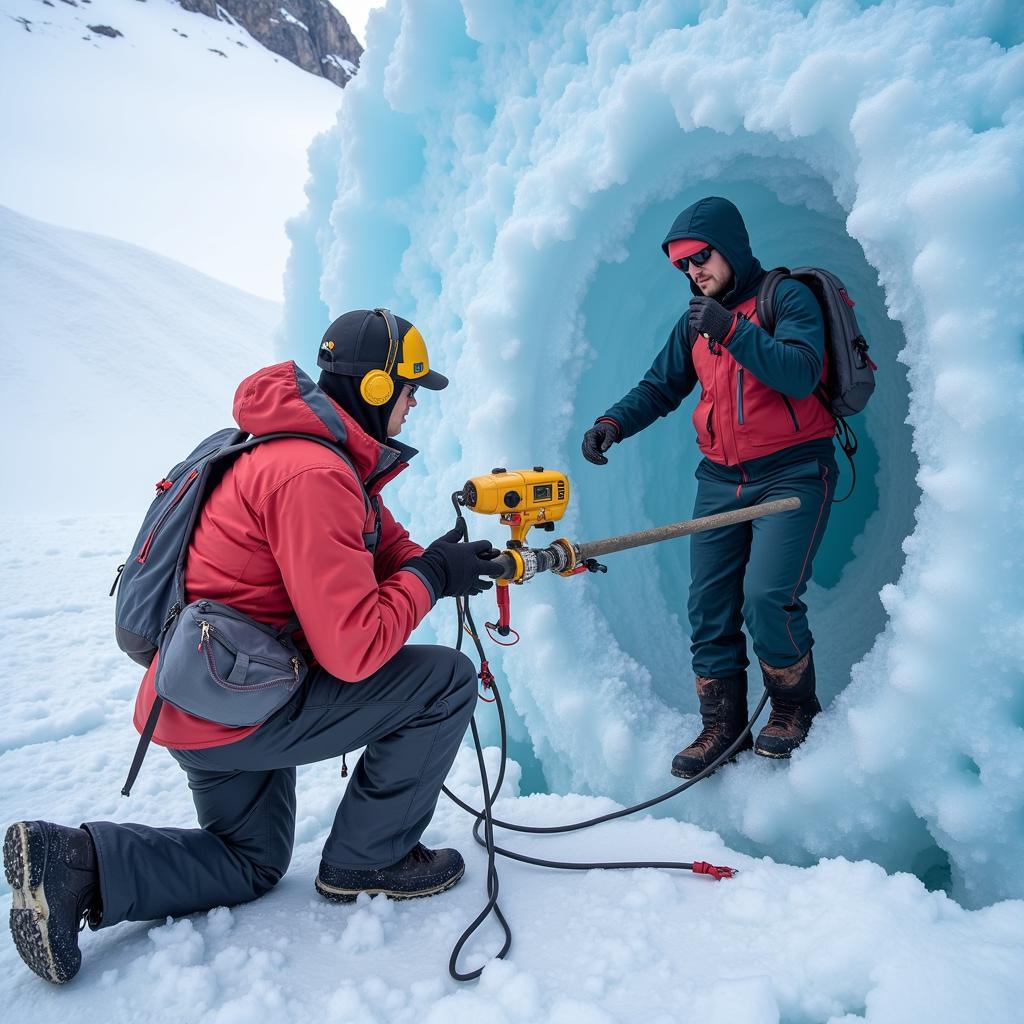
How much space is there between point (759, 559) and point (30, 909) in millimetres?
1798

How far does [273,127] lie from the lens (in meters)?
37.5

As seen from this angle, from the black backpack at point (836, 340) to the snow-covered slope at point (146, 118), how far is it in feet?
82.7

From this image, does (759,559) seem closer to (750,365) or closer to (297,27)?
(750,365)

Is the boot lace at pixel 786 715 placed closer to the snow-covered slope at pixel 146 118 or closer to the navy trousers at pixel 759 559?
the navy trousers at pixel 759 559

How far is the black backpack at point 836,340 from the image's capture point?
2.03 m

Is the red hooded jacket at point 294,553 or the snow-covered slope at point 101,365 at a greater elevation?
the red hooded jacket at point 294,553

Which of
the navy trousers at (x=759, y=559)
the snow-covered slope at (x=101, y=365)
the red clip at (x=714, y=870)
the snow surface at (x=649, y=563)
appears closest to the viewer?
the snow surface at (x=649, y=563)

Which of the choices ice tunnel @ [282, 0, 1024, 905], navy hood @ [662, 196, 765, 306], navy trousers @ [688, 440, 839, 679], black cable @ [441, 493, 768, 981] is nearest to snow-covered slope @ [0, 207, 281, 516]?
ice tunnel @ [282, 0, 1024, 905]

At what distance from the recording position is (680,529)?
1935mm

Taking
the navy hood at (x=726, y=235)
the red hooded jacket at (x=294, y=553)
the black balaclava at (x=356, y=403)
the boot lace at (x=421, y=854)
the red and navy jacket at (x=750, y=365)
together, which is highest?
the navy hood at (x=726, y=235)

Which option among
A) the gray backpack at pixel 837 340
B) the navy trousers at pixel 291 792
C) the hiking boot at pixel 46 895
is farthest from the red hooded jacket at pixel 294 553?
the gray backpack at pixel 837 340

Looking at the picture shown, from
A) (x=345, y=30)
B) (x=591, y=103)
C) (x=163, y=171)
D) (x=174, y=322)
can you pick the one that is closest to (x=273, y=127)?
(x=163, y=171)

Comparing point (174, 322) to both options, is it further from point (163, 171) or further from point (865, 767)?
point (163, 171)

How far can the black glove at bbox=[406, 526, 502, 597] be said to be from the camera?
1.81 metres
